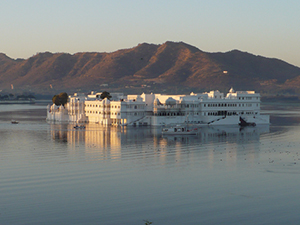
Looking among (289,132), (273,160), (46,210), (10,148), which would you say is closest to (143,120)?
(289,132)

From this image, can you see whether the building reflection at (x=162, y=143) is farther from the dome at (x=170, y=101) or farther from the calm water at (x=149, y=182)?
the dome at (x=170, y=101)

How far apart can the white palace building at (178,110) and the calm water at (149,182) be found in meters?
35.0

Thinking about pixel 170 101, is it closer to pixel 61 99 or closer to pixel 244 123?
pixel 244 123

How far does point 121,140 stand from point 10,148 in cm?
1898

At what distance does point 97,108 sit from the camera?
127125 millimetres

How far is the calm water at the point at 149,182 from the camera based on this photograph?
3791 centimetres

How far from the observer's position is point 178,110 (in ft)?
393

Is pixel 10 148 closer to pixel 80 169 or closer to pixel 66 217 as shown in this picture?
pixel 80 169

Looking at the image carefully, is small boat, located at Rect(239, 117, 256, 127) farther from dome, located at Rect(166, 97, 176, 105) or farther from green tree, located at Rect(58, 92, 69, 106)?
green tree, located at Rect(58, 92, 69, 106)

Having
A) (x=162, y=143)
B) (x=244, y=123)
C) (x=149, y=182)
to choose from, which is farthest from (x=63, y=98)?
(x=149, y=182)

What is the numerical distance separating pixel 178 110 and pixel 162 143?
38671 mm

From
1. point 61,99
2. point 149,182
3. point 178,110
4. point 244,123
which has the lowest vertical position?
point 149,182

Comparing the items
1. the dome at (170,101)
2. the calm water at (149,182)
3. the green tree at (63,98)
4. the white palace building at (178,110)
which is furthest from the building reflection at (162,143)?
the green tree at (63,98)

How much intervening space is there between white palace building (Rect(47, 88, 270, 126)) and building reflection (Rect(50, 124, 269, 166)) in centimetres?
843
